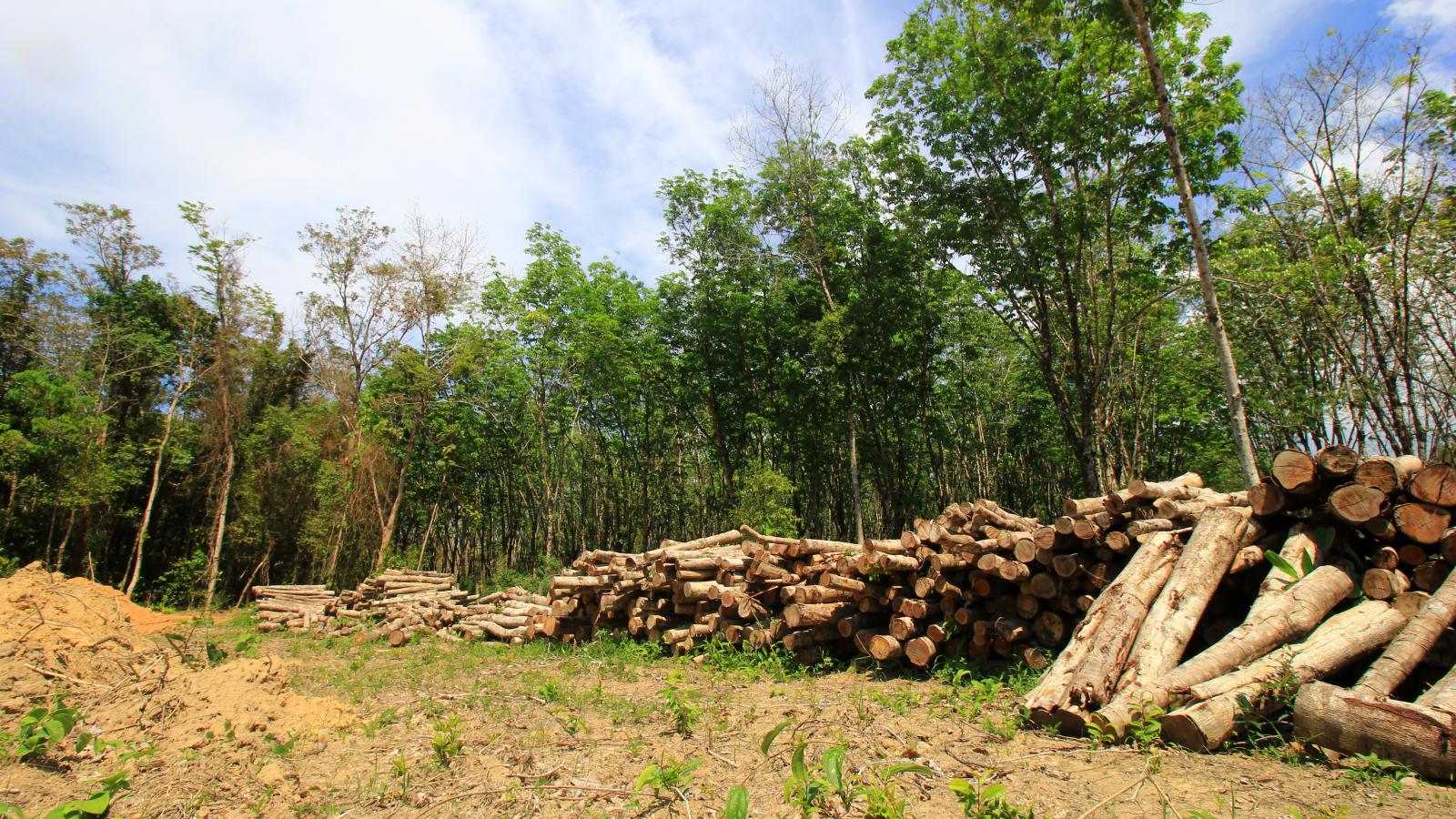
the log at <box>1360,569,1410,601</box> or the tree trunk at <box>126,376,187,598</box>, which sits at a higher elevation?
the tree trunk at <box>126,376,187,598</box>

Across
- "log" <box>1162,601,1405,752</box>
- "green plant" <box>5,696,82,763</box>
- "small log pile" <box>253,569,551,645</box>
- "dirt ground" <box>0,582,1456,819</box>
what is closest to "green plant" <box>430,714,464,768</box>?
"dirt ground" <box>0,582,1456,819</box>

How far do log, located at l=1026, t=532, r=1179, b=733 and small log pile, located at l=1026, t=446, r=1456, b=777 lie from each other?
1cm

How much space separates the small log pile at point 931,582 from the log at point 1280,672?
962mm

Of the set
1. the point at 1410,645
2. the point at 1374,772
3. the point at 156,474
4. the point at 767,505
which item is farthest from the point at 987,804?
the point at 156,474

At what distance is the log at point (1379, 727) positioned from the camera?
343 cm

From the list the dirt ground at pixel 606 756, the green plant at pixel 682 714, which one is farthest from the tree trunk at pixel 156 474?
the green plant at pixel 682 714

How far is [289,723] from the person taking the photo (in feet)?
17.1

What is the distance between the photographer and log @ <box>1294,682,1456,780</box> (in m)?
3.43

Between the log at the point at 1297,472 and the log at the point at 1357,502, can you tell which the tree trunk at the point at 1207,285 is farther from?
the log at the point at 1357,502

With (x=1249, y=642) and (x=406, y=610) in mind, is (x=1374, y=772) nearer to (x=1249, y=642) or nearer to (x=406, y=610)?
(x=1249, y=642)

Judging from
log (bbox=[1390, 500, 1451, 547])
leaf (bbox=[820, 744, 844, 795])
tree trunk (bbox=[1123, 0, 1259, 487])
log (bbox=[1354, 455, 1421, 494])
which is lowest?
leaf (bbox=[820, 744, 844, 795])

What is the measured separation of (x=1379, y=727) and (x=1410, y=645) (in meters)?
1.09

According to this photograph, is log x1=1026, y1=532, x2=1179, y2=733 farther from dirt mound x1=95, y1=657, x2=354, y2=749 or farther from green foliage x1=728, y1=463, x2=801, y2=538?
green foliage x1=728, y1=463, x2=801, y2=538

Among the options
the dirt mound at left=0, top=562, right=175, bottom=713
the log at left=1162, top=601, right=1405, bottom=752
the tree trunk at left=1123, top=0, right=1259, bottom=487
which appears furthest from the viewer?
the tree trunk at left=1123, top=0, right=1259, bottom=487
